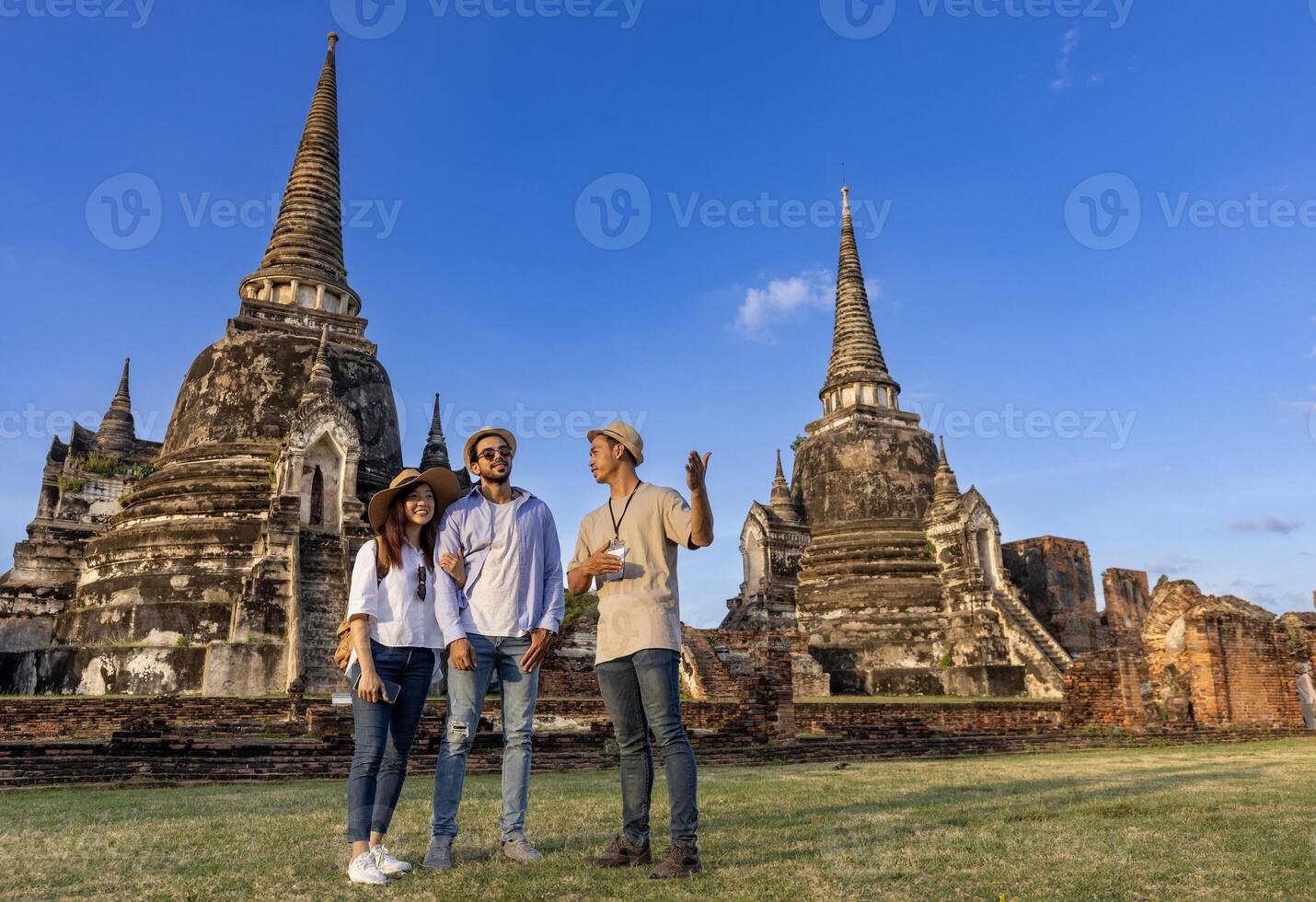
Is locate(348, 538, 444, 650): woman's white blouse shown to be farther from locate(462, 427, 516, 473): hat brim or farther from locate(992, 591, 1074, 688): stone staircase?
locate(992, 591, 1074, 688): stone staircase

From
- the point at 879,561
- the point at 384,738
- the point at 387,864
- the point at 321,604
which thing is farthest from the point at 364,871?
the point at 879,561

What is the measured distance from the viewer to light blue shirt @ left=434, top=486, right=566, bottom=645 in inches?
188

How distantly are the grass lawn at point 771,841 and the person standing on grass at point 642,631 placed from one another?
0.36 metres

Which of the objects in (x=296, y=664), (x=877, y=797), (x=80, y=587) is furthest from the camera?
(x=80, y=587)

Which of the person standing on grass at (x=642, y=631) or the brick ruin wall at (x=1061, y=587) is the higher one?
the brick ruin wall at (x=1061, y=587)

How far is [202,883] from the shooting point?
3793mm

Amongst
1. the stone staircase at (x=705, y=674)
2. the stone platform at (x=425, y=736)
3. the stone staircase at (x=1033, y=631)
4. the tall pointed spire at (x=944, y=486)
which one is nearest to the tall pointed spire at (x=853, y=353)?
the tall pointed spire at (x=944, y=486)

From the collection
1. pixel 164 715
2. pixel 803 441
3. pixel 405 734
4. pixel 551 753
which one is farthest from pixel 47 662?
pixel 803 441

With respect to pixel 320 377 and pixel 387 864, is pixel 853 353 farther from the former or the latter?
pixel 387 864

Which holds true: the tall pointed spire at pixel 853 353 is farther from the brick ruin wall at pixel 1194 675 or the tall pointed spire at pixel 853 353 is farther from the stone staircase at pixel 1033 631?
the brick ruin wall at pixel 1194 675

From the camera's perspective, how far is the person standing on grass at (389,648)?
14.1 ft

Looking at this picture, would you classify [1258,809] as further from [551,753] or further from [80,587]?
[80,587]

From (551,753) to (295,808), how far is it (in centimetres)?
429

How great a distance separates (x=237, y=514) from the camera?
2062 centimetres
